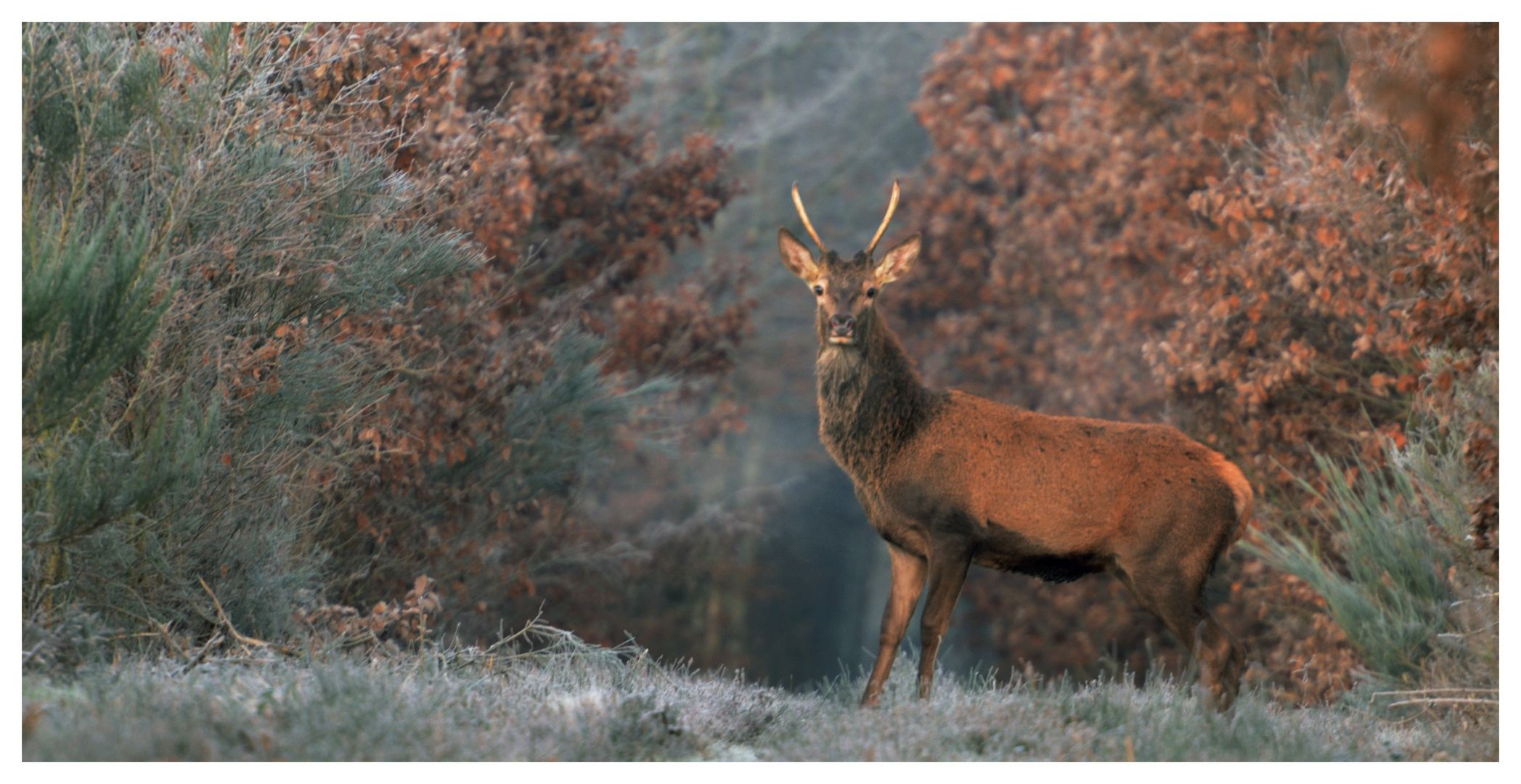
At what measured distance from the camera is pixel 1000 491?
21.4 feet

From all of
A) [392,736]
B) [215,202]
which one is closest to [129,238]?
[215,202]

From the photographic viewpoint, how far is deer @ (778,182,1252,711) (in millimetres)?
6289

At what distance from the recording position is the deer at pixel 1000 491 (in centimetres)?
629

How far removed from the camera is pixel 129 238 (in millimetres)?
5844

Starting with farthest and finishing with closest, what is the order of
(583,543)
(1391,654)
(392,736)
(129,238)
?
(583,543), (1391,654), (129,238), (392,736)

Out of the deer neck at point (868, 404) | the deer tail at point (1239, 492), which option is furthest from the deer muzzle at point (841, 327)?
the deer tail at point (1239, 492)

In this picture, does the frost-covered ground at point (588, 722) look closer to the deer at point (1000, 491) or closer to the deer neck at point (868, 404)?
the deer at point (1000, 491)

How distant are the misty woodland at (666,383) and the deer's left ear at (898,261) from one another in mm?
119

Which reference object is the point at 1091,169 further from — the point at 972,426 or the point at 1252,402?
the point at 972,426

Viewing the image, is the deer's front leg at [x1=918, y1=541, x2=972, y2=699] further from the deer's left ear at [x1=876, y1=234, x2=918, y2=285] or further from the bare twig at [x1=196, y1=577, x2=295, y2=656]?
the bare twig at [x1=196, y1=577, x2=295, y2=656]

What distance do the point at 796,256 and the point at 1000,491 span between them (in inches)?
61.0

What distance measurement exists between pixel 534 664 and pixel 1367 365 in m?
6.66

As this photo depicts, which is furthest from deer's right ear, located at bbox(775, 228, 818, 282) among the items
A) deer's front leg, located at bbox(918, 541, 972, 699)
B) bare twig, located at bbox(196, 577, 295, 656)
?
bare twig, located at bbox(196, 577, 295, 656)

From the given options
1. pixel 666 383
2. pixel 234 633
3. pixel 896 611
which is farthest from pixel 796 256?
pixel 666 383
